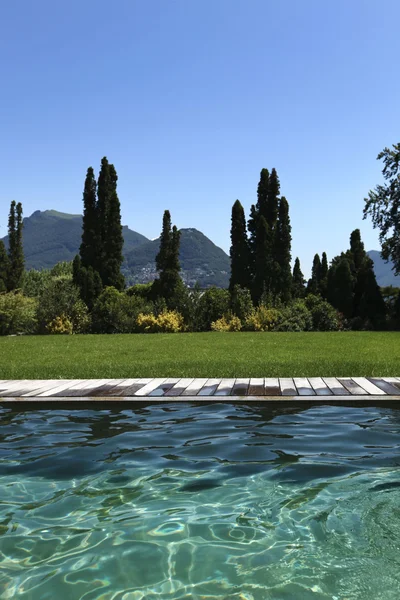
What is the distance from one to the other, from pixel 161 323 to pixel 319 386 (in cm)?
1713

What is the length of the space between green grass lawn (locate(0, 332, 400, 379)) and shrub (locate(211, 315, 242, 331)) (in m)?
7.53

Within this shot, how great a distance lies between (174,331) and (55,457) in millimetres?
19186

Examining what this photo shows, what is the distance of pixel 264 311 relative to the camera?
24.7 metres

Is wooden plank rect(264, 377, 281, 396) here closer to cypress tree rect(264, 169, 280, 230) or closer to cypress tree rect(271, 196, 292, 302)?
cypress tree rect(271, 196, 292, 302)

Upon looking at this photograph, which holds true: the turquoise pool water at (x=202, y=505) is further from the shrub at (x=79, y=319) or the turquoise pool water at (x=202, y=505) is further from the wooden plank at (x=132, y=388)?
the shrub at (x=79, y=319)

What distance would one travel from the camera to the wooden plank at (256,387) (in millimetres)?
7168

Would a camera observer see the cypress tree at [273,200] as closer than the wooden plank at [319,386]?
No

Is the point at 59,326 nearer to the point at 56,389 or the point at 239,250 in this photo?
the point at 239,250

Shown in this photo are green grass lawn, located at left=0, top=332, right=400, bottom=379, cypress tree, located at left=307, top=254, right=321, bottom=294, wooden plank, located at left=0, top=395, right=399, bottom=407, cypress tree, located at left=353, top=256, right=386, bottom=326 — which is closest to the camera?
wooden plank, located at left=0, top=395, right=399, bottom=407

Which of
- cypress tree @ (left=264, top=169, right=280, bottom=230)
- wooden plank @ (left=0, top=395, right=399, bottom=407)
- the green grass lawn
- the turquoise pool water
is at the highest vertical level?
cypress tree @ (left=264, top=169, right=280, bottom=230)

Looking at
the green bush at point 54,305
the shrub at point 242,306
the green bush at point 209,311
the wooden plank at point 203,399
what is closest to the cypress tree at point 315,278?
the shrub at point 242,306

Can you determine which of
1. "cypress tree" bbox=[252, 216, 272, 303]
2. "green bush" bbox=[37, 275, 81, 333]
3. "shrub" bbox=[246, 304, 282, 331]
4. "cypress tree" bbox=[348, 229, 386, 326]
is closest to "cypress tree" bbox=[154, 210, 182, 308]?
"cypress tree" bbox=[252, 216, 272, 303]

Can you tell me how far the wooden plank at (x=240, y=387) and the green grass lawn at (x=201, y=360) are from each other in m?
0.81

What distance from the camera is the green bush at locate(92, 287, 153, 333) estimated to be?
25.0 metres
